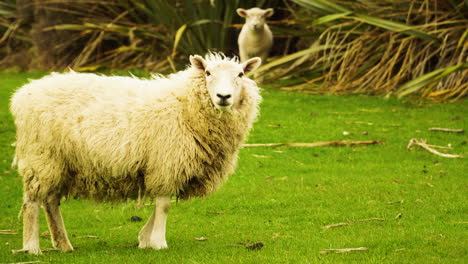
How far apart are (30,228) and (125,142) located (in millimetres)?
1013

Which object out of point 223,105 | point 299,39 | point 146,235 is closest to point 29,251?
point 146,235

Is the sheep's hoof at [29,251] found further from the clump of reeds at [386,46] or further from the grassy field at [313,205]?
the clump of reeds at [386,46]

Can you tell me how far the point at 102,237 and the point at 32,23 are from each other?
11.8 m

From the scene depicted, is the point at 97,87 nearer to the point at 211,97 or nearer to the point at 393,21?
the point at 211,97

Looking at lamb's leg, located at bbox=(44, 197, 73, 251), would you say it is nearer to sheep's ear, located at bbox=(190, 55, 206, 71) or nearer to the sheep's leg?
the sheep's leg

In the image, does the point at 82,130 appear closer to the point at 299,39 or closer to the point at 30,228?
the point at 30,228

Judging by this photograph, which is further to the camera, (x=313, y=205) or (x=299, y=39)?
(x=299, y=39)

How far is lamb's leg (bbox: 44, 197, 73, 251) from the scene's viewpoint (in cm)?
591

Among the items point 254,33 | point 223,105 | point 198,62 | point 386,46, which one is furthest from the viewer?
point 254,33

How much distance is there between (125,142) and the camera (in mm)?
5762

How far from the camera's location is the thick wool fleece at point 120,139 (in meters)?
5.77

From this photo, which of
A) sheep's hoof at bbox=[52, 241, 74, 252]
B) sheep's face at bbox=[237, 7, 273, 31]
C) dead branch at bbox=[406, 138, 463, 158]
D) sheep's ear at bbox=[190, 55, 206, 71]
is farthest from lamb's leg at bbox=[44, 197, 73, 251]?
sheep's face at bbox=[237, 7, 273, 31]

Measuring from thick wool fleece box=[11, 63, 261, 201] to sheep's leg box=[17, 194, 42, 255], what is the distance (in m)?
0.08

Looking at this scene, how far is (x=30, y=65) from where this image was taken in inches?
678
